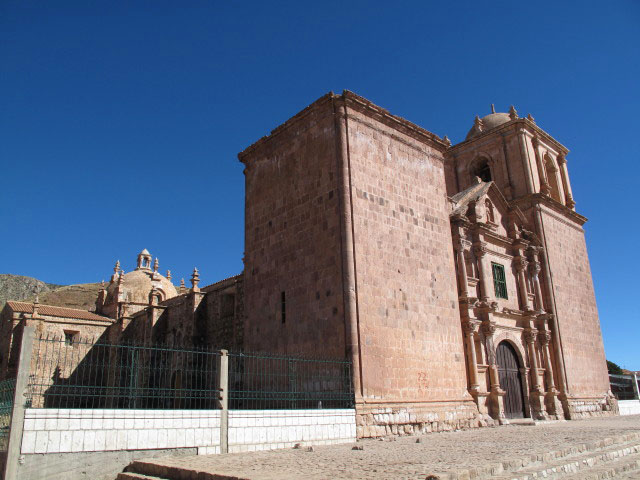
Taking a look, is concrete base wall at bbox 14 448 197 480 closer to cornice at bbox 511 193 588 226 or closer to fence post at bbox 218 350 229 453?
fence post at bbox 218 350 229 453

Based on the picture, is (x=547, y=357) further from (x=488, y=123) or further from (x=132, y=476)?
(x=132, y=476)

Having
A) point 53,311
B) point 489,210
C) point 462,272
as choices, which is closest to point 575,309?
point 489,210

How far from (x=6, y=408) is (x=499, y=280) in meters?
13.7

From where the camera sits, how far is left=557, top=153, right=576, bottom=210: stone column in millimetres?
20969

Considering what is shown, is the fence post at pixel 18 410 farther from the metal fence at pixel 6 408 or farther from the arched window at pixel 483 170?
the arched window at pixel 483 170

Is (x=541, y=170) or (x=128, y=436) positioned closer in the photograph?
(x=128, y=436)

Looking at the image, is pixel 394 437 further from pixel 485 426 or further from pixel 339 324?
pixel 485 426

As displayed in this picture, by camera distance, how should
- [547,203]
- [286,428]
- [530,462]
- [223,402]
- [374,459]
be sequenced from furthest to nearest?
[547,203] → [286,428] → [223,402] → [374,459] → [530,462]

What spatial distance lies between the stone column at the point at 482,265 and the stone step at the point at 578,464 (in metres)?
6.91

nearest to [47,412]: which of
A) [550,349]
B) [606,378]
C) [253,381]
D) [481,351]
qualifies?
[253,381]

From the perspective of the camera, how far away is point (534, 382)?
15.8m

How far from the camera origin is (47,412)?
666 centimetres

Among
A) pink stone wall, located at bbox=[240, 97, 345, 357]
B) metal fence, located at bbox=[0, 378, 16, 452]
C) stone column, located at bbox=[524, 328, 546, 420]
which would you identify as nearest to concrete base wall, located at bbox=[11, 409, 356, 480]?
metal fence, located at bbox=[0, 378, 16, 452]

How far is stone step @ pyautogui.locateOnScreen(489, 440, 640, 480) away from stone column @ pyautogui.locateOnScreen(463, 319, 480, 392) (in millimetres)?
4966
